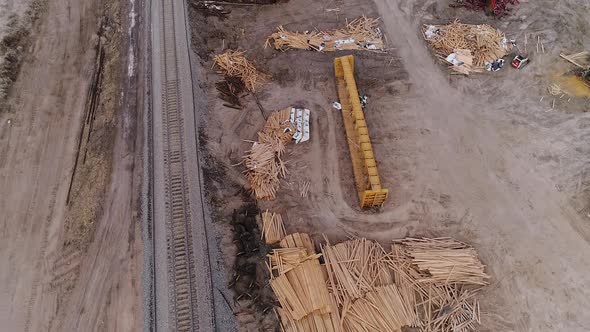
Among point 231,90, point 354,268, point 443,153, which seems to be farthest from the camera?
point 231,90

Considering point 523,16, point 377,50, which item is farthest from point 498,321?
point 523,16

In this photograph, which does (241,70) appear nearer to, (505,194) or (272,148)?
(272,148)

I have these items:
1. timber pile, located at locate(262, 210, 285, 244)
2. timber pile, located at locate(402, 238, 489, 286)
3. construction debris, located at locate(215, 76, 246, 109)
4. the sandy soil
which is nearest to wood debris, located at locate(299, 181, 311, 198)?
timber pile, located at locate(262, 210, 285, 244)

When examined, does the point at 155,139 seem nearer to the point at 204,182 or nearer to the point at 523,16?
the point at 204,182

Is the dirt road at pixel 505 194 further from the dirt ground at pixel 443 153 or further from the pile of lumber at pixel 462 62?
the pile of lumber at pixel 462 62

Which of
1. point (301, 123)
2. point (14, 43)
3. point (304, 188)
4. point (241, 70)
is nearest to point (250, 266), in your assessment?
point (304, 188)
